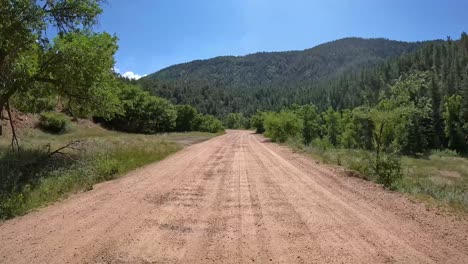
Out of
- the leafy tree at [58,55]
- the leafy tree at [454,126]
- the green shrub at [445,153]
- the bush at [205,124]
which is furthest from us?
the bush at [205,124]

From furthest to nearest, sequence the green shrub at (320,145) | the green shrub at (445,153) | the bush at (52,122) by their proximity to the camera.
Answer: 1. the green shrub at (445,153)
2. the bush at (52,122)
3. the green shrub at (320,145)

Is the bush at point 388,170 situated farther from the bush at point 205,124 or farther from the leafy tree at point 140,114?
the bush at point 205,124

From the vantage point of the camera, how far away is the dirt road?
21.4 ft

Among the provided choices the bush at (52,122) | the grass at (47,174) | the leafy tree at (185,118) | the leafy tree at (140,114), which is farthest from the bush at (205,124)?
the grass at (47,174)

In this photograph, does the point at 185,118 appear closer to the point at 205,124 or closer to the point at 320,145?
the point at 205,124

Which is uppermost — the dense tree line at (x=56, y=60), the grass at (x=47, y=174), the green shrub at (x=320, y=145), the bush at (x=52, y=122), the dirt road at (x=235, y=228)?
the dense tree line at (x=56, y=60)

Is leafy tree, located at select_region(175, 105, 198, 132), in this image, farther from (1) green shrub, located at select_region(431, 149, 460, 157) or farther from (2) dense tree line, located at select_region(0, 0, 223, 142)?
(2) dense tree line, located at select_region(0, 0, 223, 142)

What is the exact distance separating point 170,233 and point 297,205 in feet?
12.3

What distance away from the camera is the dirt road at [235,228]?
21.4 feet

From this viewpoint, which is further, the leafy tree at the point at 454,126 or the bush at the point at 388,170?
the leafy tree at the point at 454,126

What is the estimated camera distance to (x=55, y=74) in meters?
18.5

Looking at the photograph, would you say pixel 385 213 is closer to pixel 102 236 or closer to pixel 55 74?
pixel 102 236

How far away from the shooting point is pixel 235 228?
8117 mm

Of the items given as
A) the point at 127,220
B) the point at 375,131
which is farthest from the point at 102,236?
the point at 375,131
